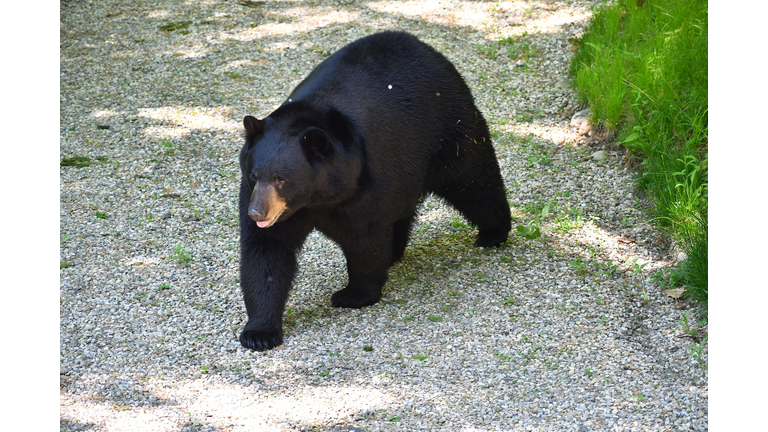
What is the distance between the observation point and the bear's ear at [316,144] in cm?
420

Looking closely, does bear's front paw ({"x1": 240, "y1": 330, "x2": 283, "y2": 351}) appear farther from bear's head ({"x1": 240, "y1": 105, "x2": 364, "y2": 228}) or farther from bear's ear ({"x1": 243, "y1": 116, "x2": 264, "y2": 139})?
bear's ear ({"x1": 243, "y1": 116, "x2": 264, "y2": 139})

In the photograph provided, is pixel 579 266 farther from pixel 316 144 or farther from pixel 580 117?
pixel 580 117

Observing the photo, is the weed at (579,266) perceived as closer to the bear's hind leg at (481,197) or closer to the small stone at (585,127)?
the bear's hind leg at (481,197)

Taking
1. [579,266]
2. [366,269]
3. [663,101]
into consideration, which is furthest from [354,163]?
[663,101]

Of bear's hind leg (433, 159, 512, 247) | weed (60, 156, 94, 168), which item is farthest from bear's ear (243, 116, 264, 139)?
weed (60, 156, 94, 168)

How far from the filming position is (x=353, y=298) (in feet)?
16.4

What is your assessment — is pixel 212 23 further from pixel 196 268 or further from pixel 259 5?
pixel 196 268

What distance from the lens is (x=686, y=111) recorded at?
240 inches

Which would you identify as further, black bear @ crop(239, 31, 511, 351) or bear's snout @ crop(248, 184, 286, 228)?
black bear @ crop(239, 31, 511, 351)

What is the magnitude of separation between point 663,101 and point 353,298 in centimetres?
307

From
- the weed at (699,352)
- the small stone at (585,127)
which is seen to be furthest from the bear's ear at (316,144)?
the small stone at (585,127)

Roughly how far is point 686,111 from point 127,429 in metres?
4.66

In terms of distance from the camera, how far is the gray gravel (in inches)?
156

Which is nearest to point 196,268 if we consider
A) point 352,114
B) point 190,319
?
point 190,319
